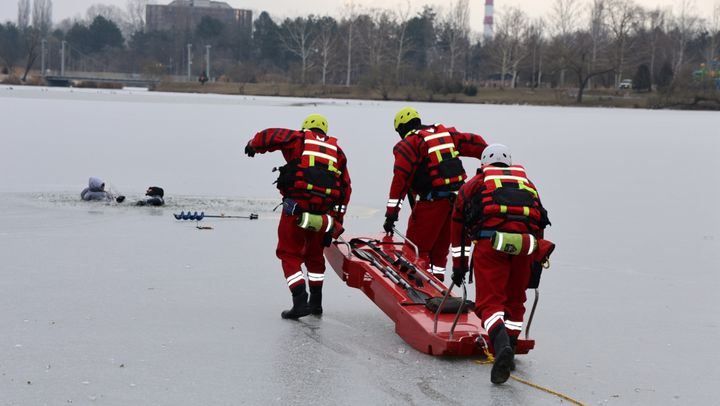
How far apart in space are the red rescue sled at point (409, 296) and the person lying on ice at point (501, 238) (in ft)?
0.63

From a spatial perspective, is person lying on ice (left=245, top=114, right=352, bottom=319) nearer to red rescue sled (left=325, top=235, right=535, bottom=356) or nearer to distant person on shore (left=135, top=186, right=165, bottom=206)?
red rescue sled (left=325, top=235, right=535, bottom=356)

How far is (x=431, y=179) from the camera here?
7438mm

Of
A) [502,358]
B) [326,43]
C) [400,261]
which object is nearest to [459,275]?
[502,358]

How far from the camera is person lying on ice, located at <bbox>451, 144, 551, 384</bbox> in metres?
5.29

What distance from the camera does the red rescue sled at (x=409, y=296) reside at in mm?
5609


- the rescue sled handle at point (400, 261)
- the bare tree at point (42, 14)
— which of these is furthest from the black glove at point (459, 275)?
the bare tree at point (42, 14)

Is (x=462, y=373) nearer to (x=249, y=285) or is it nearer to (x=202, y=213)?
(x=249, y=285)

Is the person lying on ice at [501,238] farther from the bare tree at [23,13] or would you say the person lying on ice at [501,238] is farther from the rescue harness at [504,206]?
the bare tree at [23,13]

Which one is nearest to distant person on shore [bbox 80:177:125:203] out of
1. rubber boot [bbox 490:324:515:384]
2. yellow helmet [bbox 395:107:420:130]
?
yellow helmet [bbox 395:107:420:130]

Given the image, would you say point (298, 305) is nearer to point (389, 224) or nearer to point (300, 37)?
point (389, 224)

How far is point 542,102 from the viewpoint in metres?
62.2

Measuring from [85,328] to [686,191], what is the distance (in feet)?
36.7

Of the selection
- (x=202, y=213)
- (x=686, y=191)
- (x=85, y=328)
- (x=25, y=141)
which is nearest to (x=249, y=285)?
(x=85, y=328)

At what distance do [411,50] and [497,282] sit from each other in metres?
91.9
